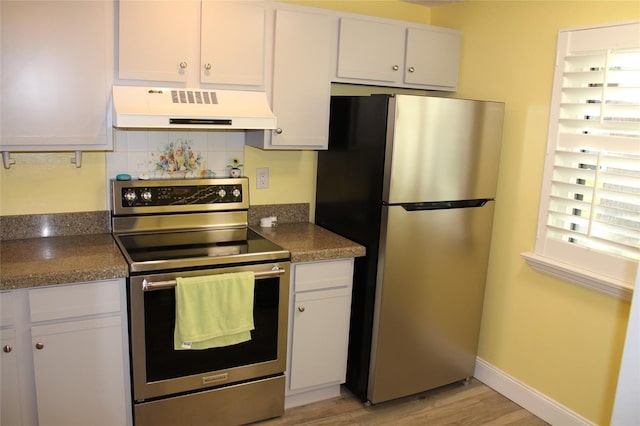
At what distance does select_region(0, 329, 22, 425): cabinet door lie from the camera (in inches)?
83.4

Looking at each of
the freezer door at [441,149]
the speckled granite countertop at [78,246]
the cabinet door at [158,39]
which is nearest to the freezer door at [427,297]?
the freezer door at [441,149]

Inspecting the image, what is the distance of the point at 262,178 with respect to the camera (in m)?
3.13

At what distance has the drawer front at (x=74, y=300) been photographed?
2.14m

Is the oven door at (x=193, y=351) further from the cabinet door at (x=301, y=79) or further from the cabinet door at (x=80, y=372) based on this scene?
the cabinet door at (x=301, y=79)

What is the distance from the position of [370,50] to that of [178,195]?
1279 mm

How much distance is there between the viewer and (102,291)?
2238 mm

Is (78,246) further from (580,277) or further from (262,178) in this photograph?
(580,277)

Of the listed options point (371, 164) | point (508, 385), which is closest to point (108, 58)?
point (371, 164)

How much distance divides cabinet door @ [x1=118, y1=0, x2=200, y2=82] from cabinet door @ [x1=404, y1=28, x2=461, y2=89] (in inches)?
47.9

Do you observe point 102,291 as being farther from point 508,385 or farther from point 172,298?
point 508,385

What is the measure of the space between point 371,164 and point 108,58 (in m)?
1.31

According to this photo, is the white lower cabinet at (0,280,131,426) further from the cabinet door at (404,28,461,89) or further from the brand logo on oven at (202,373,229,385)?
the cabinet door at (404,28,461,89)

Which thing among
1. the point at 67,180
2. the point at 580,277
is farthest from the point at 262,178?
the point at 580,277

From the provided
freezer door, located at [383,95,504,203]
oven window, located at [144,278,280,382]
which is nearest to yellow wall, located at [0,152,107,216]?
oven window, located at [144,278,280,382]
